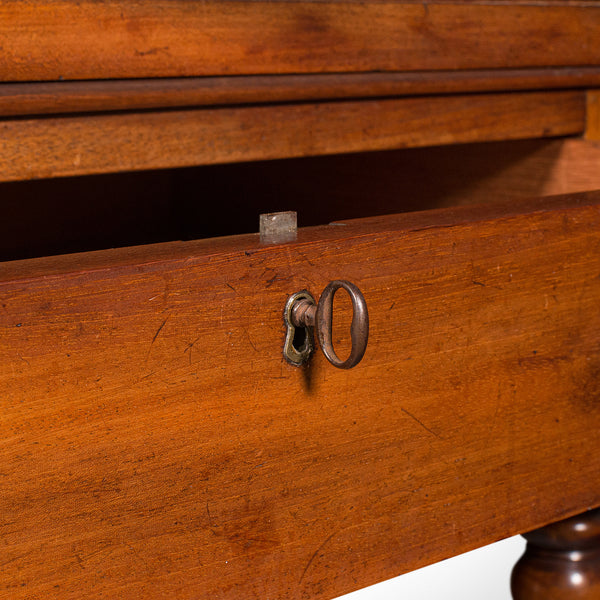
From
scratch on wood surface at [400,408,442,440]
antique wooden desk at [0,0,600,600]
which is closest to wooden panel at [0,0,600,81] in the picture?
antique wooden desk at [0,0,600,600]

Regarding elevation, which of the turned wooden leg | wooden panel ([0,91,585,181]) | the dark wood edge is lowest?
the turned wooden leg

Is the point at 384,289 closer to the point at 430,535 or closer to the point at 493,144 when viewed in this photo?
the point at 430,535

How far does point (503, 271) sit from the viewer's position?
0.46 m

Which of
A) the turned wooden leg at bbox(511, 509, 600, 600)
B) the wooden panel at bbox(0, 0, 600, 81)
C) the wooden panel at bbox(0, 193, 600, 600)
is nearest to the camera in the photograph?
the wooden panel at bbox(0, 193, 600, 600)

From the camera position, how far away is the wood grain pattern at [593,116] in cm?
71

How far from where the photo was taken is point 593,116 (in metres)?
0.71

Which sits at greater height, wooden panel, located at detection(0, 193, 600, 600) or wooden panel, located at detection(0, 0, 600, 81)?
wooden panel, located at detection(0, 0, 600, 81)

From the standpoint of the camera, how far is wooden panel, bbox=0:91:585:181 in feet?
1.56

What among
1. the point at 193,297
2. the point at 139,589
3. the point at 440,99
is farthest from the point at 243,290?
the point at 440,99

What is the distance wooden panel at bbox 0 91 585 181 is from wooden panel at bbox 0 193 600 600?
0.12m

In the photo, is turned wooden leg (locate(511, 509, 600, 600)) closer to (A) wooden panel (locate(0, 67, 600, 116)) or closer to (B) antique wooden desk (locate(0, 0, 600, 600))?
(B) antique wooden desk (locate(0, 0, 600, 600))

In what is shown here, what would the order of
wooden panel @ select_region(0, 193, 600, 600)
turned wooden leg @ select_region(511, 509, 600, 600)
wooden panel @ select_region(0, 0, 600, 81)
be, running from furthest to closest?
turned wooden leg @ select_region(511, 509, 600, 600)
wooden panel @ select_region(0, 0, 600, 81)
wooden panel @ select_region(0, 193, 600, 600)

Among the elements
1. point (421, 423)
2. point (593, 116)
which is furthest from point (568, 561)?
point (593, 116)

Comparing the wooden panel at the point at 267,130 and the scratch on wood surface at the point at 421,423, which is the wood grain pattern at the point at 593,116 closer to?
the wooden panel at the point at 267,130
